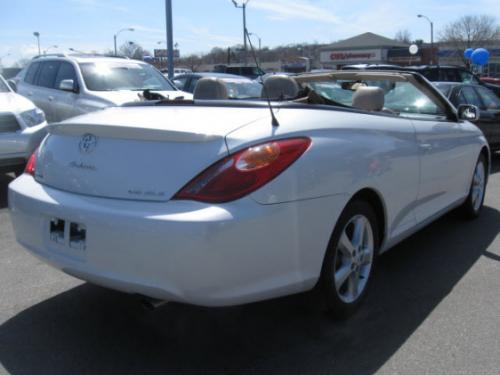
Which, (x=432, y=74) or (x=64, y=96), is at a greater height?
(x=432, y=74)

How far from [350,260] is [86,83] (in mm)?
6506

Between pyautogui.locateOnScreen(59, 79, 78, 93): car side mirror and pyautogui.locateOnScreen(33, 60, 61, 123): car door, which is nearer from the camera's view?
pyautogui.locateOnScreen(59, 79, 78, 93): car side mirror

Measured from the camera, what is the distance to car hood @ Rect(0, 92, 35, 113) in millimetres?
6543

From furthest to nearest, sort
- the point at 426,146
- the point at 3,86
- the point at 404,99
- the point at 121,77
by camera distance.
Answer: the point at 121,77, the point at 3,86, the point at 404,99, the point at 426,146

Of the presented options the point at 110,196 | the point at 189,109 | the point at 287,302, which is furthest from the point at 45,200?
the point at 287,302

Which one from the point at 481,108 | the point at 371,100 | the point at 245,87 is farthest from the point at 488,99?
the point at 371,100

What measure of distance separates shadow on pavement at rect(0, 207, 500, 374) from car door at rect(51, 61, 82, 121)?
542 cm

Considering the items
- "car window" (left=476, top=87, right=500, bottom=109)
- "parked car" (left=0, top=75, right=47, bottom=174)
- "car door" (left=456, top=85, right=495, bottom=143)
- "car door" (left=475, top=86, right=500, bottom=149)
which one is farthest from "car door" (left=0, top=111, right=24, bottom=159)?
"car window" (left=476, top=87, right=500, bottom=109)

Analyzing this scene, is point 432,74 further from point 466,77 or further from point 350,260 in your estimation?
point 350,260

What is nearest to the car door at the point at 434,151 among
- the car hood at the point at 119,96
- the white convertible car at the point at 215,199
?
the white convertible car at the point at 215,199

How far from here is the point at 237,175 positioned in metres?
2.48

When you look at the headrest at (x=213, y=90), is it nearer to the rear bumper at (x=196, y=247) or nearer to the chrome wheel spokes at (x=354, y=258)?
the chrome wheel spokes at (x=354, y=258)

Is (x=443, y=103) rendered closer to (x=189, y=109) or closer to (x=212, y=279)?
(x=189, y=109)

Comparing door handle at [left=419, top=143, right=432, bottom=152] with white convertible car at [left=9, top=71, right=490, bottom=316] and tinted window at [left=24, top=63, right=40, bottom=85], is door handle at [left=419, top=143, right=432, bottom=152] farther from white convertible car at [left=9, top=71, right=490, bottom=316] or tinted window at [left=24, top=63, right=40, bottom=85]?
tinted window at [left=24, top=63, right=40, bottom=85]
